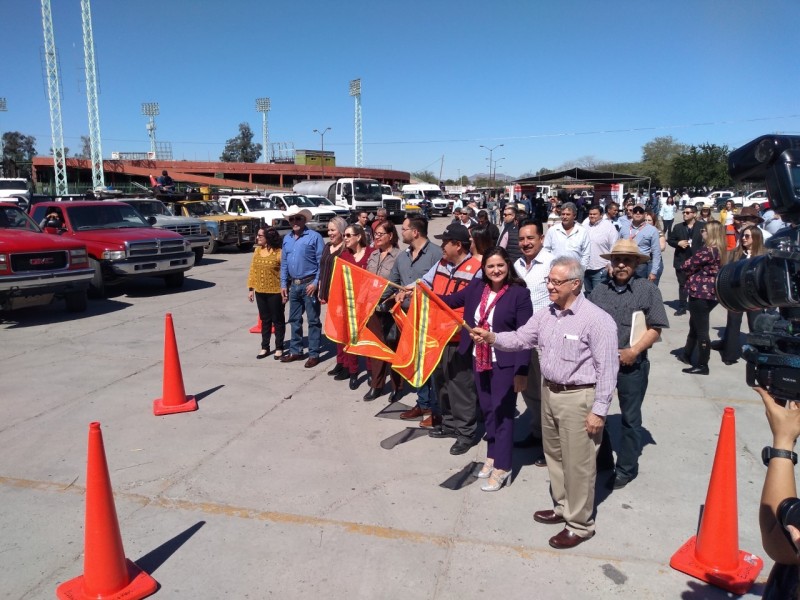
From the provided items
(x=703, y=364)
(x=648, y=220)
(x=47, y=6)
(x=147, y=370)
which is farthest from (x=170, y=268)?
(x=47, y=6)

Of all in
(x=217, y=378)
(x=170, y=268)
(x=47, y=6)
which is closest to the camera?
(x=217, y=378)

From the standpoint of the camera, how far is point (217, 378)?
23.2ft

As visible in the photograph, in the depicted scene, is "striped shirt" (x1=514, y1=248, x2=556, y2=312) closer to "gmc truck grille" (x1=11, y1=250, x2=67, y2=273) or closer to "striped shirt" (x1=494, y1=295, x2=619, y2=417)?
"striped shirt" (x1=494, y1=295, x2=619, y2=417)

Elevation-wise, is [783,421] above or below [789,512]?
above

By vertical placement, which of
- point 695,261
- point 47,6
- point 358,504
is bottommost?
point 358,504

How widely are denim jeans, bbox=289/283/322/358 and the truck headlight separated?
5211 mm

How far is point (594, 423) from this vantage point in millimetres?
3453

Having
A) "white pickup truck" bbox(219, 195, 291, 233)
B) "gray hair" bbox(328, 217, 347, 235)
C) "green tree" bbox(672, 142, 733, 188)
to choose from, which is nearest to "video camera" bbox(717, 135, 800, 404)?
"gray hair" bbox(328, 217, 347, 235)

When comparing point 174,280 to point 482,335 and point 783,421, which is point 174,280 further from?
point 783,421

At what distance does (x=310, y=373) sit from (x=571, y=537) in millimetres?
4216

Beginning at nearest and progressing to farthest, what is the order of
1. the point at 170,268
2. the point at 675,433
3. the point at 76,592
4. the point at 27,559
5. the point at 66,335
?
the point at 76,592 < the point at 27,559 < the point at 675,433 < the point at 66,335 < the point at 170,268

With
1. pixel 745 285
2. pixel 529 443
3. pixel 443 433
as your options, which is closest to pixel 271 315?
pixel 443 433

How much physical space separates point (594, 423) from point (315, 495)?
2.05 m

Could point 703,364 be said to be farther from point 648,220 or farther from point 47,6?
point 47,6
